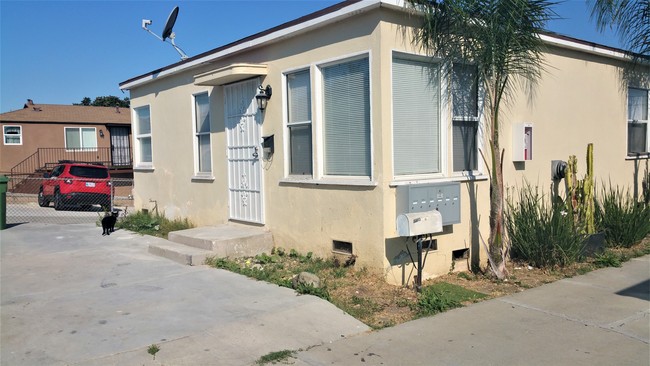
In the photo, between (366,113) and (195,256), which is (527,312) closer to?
(366,113)

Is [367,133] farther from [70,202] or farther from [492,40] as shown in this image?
[70,202]

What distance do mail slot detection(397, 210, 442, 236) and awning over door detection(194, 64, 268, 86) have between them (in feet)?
12.1

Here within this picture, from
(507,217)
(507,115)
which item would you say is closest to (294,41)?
(507,115)

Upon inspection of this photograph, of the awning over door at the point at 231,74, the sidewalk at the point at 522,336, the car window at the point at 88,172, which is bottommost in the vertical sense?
the sidewalk at the point at 522,336

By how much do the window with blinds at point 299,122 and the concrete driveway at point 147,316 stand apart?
6.71 feet

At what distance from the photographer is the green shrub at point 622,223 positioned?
9219mm

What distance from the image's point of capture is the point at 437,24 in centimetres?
707

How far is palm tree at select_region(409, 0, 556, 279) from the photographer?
6777 millimetres

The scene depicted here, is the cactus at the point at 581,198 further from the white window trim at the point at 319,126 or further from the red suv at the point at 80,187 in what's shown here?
the red suv at the point at 80,187

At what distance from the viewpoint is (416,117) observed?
24.2ft

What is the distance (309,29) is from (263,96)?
1509 millimetres

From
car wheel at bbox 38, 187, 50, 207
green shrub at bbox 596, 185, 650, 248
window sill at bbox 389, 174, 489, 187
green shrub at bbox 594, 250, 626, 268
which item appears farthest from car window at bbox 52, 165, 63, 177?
green shrub at bbox 594, 250, 626, 268

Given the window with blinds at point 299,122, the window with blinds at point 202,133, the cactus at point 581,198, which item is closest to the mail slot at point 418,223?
the window with blinds at point 299,122

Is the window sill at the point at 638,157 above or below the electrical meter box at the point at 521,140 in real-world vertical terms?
below
